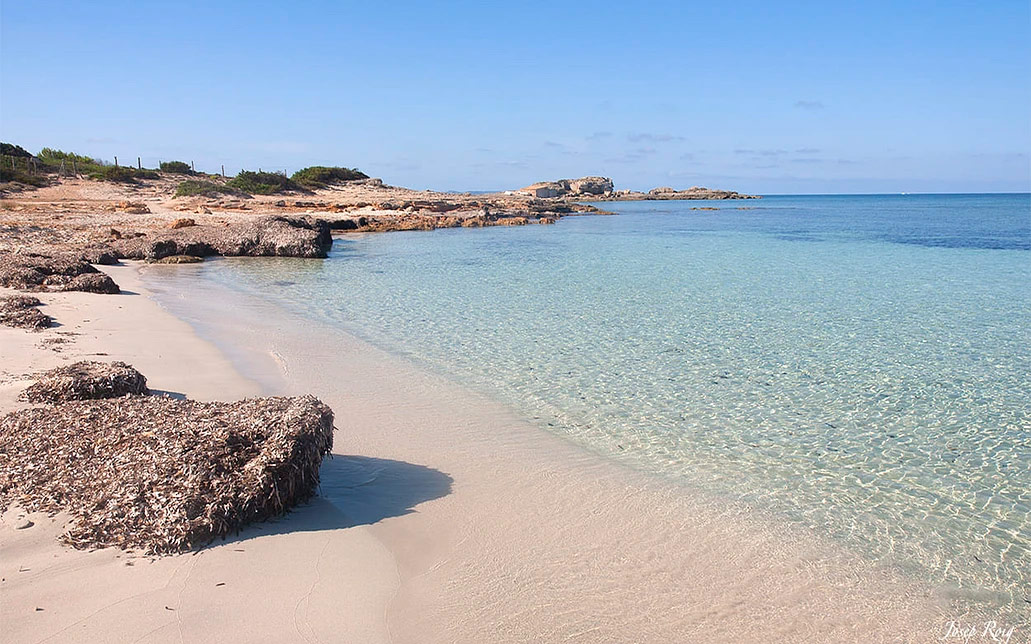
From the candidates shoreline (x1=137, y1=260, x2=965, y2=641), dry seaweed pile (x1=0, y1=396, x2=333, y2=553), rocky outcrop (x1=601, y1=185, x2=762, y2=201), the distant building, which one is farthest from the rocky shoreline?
rocky outcrop (x1=601, y1=185, x2=762, y2=201)

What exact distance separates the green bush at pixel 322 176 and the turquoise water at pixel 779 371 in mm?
33823

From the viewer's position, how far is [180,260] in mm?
20000

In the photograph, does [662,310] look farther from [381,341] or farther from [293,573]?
[293,573]

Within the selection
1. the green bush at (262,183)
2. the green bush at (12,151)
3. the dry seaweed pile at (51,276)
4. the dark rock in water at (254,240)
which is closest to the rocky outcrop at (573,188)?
the green bush at (262,183)

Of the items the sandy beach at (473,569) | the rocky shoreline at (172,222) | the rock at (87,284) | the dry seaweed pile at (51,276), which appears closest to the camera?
the sandy beach at (473,569)

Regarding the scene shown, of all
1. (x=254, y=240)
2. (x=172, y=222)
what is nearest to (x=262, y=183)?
(x=172, y=222)

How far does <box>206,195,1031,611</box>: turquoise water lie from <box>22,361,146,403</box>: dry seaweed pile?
3.51 metres

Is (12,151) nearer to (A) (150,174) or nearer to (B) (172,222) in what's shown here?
(A) (150,174)

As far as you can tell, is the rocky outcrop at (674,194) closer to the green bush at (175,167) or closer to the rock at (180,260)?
the green bush at (175,167)

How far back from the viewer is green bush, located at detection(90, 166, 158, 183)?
40312 mm

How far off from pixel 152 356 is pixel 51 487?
14.4 feet

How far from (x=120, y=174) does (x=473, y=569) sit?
45.2 meters

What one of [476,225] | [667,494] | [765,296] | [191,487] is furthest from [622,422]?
[476,225]

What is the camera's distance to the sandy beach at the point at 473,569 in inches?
130
